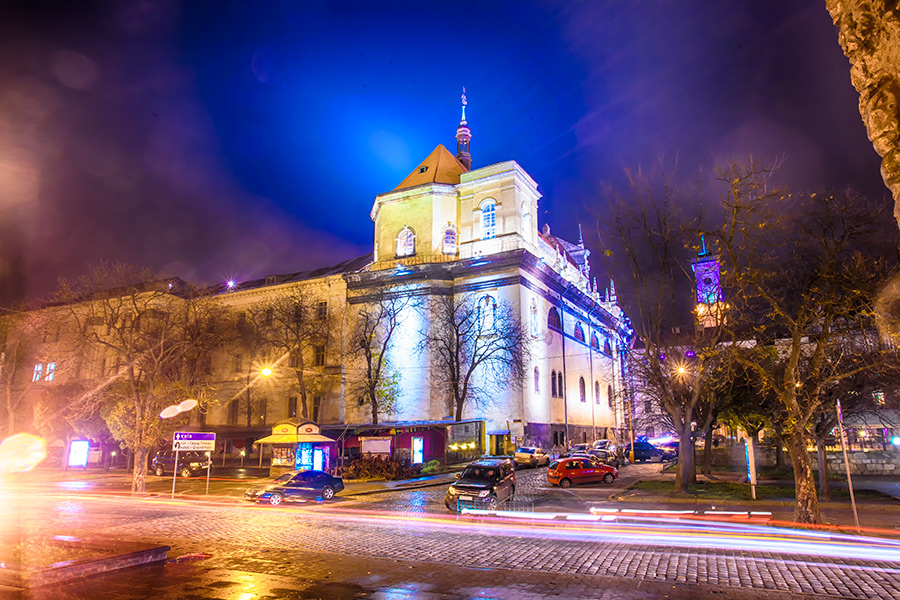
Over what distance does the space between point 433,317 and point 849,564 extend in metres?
40.9

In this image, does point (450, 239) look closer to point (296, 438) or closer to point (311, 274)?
point (311, 274)

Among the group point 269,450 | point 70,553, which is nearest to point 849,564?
point 70,553

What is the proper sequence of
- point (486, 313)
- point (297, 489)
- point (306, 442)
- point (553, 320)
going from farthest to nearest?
1. point (553, 320)
2. point (486, 313)
3. point (306, 442)
4. point (297, 489)

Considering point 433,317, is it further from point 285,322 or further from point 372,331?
point 285,322

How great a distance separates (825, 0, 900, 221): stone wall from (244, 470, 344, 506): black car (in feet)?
74.8

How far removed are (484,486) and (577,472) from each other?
10504mm

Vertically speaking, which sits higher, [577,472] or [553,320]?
[553,320]

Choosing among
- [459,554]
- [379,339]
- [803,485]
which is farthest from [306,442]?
[803,485]

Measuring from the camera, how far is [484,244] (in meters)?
51.5

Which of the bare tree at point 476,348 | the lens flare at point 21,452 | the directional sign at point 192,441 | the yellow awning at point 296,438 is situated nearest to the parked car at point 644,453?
the bare tree at point 476,348

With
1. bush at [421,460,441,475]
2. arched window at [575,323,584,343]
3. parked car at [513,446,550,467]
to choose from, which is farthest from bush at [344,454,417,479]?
arched window at [575,323,584,343]

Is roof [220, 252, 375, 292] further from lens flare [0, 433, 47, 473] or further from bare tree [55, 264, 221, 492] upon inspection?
lens flare [0, 433, 47, 473]

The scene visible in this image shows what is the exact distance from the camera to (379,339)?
51562mm

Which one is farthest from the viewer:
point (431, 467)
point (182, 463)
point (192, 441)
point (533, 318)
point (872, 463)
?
point (533, 318)
